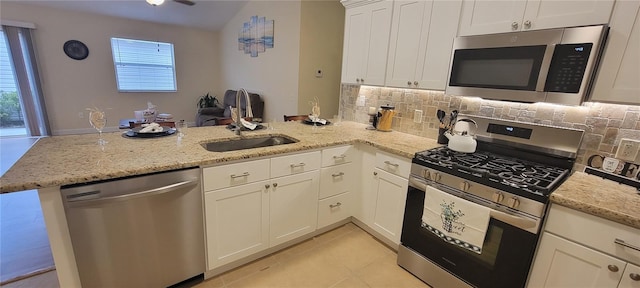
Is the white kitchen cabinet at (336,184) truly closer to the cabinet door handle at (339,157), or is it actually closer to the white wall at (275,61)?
the cabinet door handle at (339,157)

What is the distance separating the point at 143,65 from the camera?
6.04 meters

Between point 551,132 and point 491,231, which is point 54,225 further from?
point 551,132

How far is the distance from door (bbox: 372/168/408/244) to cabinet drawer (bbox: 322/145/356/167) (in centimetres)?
26

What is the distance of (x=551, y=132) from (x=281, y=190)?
1840 mm

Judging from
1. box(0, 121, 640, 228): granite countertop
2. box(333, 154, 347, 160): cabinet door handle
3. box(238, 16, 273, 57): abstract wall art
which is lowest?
box(333, 154, 347, 160): cabinet door handle

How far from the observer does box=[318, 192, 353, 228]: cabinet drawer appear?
7.37ft

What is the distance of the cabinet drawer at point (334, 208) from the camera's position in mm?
2246

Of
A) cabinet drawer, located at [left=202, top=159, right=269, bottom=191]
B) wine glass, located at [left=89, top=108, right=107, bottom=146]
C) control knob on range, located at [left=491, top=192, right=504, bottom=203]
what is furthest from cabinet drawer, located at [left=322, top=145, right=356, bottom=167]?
wine glass, located at [left=89, top=108, right=107, bottom=146]

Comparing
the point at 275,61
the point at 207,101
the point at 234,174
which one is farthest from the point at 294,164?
the point at 207,101

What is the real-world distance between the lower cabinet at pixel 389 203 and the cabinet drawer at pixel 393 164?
35 millimetres

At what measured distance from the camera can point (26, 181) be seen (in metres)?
1.13

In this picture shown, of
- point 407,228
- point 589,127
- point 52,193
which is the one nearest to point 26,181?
point 52,193

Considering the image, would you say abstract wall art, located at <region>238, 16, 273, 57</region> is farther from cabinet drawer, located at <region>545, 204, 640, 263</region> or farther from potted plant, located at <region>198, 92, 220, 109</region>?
cabinet drawer, located at <region>545, 204, 640, 263</region>

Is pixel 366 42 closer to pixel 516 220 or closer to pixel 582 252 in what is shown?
pixel 516 220
